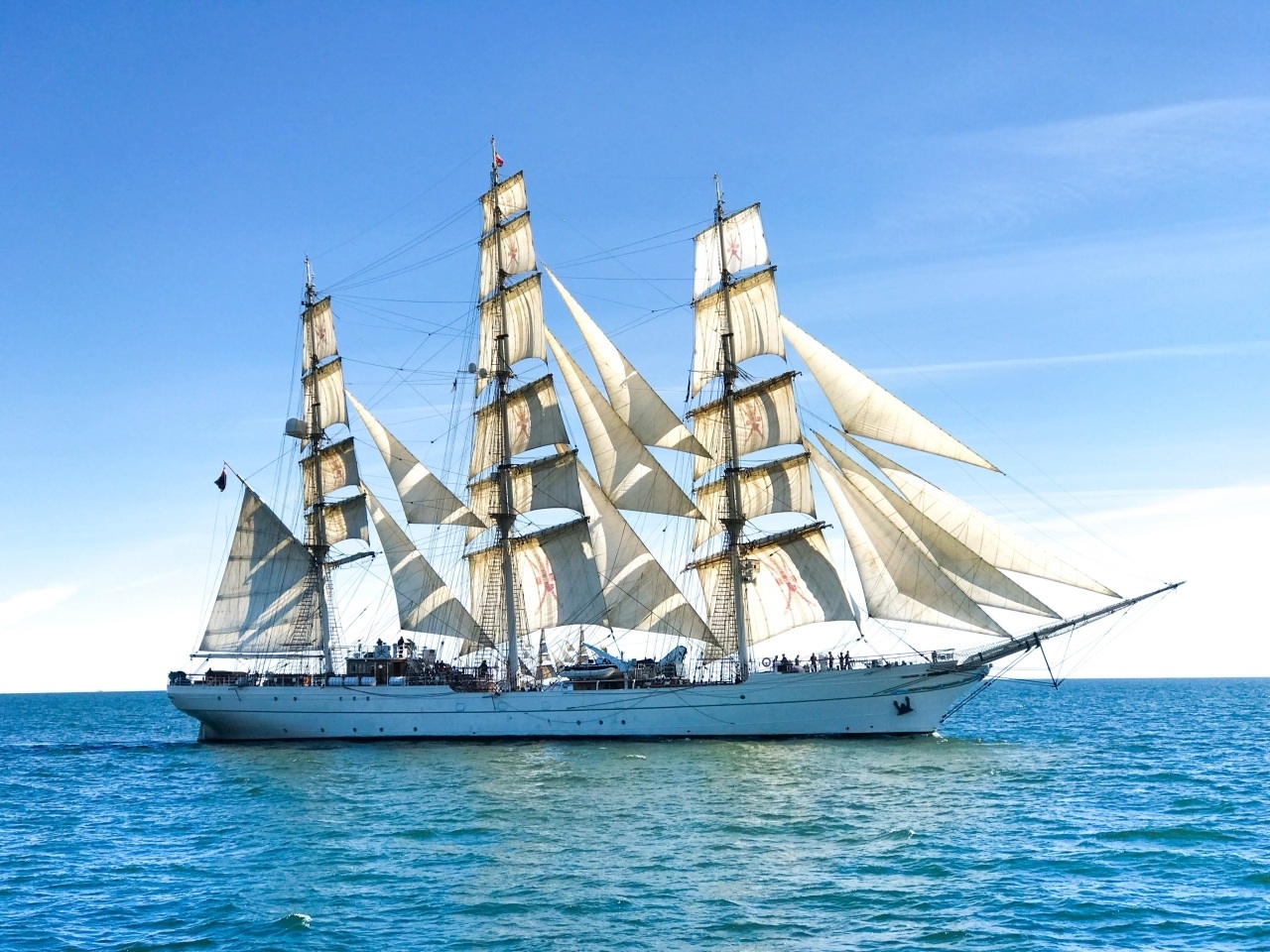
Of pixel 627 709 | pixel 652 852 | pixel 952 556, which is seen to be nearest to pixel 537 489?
pixel 627 709

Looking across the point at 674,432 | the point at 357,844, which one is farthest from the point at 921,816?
the point at 674,432

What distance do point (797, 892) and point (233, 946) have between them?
1051 cm

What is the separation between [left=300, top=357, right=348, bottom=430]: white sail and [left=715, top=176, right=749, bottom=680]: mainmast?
68.9 ft

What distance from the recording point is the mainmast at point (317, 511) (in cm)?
5791

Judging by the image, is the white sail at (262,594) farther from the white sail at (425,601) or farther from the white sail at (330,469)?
the white sail at (425,601)

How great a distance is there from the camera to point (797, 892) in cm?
2123

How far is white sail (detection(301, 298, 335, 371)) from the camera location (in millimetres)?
60312

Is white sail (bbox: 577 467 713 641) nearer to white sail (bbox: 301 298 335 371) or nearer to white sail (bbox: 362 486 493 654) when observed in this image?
white sail (bbox: 362 486 493 654)

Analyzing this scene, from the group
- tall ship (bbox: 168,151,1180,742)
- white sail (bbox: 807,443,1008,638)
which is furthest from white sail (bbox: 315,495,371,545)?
white sail (bbox: 807,443,1008,638)

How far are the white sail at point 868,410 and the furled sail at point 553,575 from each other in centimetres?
1403

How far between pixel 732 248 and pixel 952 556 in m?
20.2

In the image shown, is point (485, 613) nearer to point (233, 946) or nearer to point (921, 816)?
point (921, 816)

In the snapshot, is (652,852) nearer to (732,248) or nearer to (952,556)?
(952,556)

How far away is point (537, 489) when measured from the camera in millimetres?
55531
